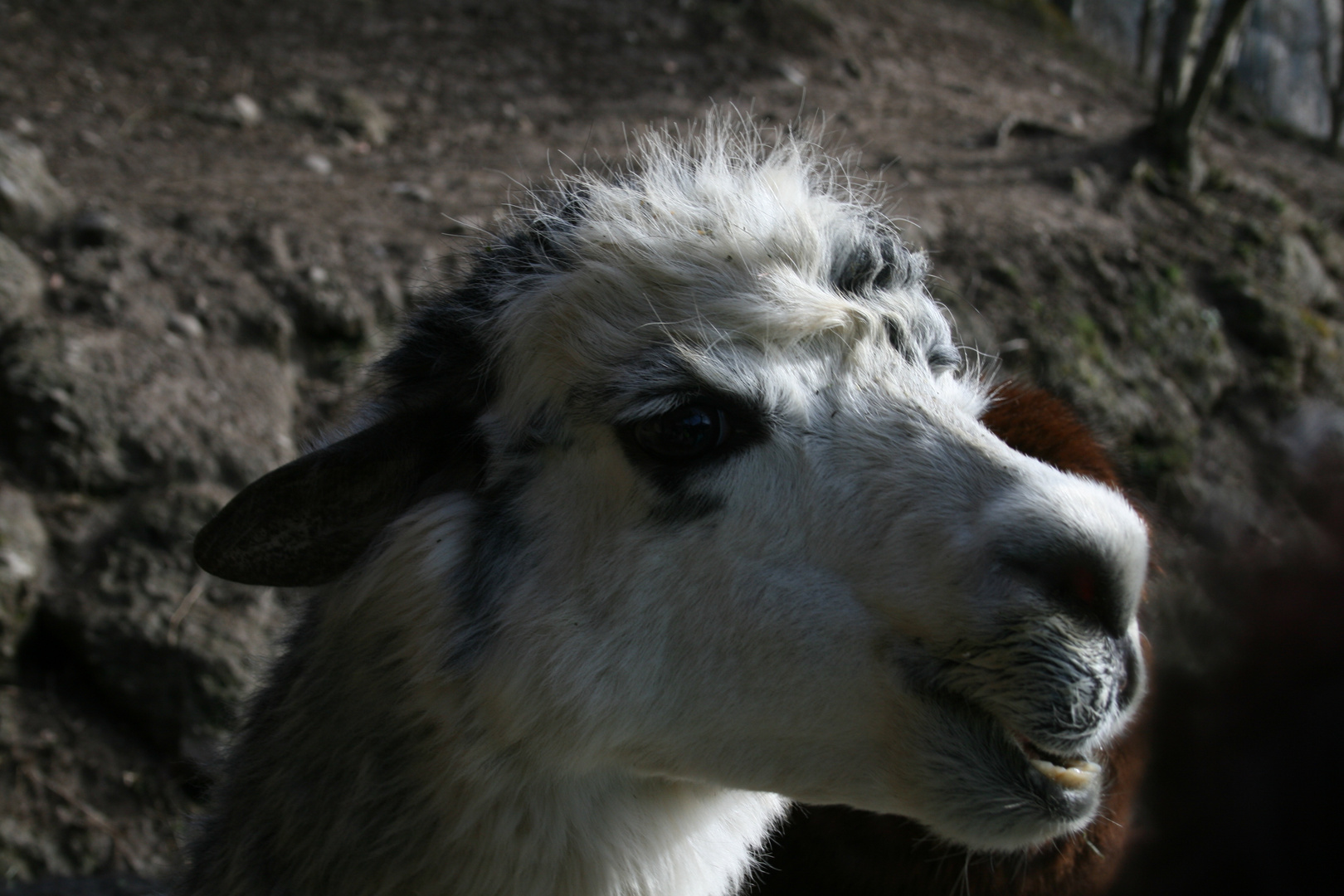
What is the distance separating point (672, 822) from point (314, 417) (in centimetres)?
349

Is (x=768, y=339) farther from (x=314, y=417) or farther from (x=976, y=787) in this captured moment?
(x=314, y=417)

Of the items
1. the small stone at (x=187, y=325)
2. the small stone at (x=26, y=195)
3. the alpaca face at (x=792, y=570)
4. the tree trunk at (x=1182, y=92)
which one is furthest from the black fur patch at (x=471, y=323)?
the tree trunk at (x=1182, y=92)

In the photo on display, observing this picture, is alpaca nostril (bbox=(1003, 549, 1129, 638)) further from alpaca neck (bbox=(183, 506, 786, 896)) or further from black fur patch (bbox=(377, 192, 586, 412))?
black fur patch (bbox=(377, 192, 586, 412))

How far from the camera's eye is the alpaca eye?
1924 millimetres

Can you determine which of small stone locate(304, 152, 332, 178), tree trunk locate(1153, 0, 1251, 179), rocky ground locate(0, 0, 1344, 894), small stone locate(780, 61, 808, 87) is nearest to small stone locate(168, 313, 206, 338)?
rocky ground locate(0, 0, 1344, 894)

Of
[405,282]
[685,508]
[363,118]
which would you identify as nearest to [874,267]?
[685,508]

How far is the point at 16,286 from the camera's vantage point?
4.43m

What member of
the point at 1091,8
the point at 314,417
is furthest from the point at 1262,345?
the point at 1091,8

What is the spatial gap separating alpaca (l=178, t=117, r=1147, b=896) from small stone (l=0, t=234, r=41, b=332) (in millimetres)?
3022

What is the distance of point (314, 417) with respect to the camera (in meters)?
4.95

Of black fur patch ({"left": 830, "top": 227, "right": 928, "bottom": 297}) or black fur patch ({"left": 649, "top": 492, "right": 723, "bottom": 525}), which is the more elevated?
black fur patch ({"left": 830, "top": 227, "right": 928, "bottom": 297})

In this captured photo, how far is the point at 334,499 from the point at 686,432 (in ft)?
2.70

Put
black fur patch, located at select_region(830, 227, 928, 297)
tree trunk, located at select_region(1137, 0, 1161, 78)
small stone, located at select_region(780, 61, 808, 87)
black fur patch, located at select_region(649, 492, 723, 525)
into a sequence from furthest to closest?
tree trunk, located at select_region(1137, 0, 1161, 78), small stone, located at select_region(780, 61, 808, 87), black fur patch, located at select_region(830, 227, 928, 297), black fur patch, located at select_region(649, 492, 723, 525)

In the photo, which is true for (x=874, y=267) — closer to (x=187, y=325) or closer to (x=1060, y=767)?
(x=1060, y=767)
